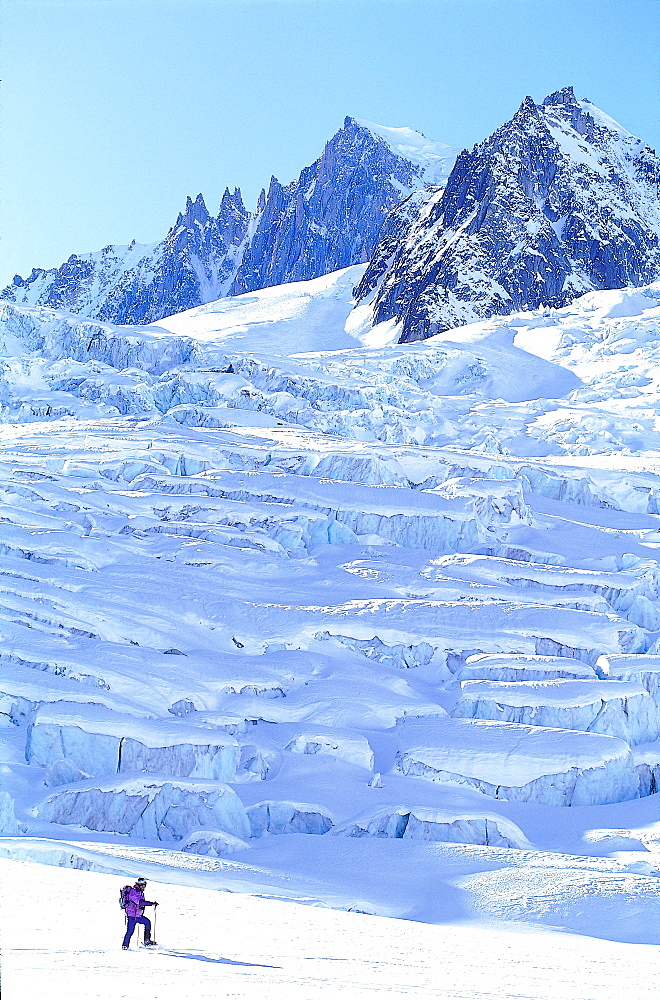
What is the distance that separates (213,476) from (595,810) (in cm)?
1783

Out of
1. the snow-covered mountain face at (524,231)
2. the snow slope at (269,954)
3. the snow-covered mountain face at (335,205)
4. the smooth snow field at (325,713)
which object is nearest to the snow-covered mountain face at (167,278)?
the snow-covered mountain face at (335,205)

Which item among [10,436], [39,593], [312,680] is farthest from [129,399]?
[312,680]

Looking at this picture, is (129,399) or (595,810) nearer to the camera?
(595,810)

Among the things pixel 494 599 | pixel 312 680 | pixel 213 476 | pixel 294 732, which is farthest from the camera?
pixel 213 476

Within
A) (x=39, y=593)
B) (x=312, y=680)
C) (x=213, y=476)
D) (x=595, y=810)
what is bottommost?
(x=595, y=810)

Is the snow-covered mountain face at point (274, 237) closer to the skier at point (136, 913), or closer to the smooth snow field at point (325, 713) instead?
the smooth snow field at point (325, 713)

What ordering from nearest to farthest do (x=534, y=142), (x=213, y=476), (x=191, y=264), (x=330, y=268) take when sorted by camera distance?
(x=213, y=476), (x=534, y=142), (x=330, y=268), (x=191, y=264)

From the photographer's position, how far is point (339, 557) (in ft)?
88.3

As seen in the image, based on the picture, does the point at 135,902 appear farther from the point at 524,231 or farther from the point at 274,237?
the point at 274,237

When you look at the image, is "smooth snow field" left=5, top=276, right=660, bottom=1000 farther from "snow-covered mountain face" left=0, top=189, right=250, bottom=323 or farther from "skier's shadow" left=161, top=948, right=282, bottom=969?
"snow-covered mountain face" left=0, top=189, right=250, bottom=323

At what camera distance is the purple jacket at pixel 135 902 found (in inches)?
328

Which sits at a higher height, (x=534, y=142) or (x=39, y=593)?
(x=534, y=142)

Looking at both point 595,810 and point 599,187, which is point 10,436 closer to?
point 595,810

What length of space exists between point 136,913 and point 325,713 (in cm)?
1081
